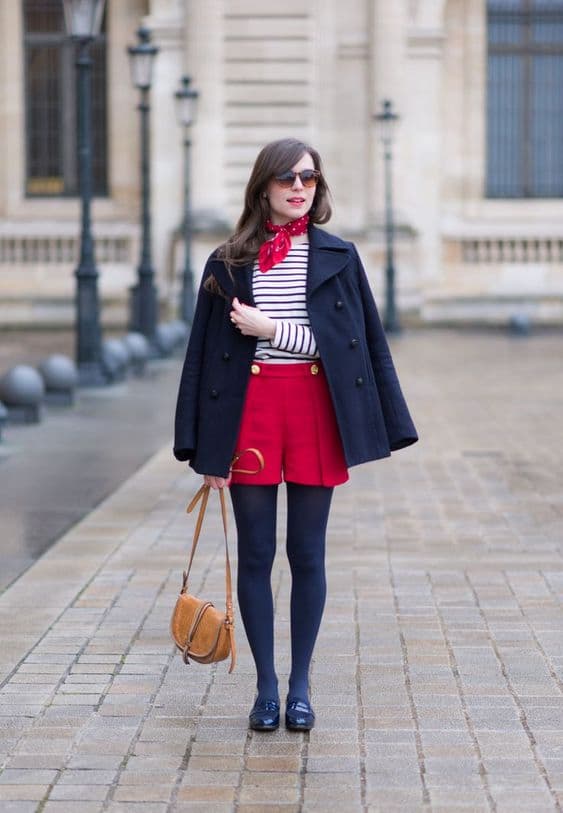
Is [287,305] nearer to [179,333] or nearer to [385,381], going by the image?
[385,381]

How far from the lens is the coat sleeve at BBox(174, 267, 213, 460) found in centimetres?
550

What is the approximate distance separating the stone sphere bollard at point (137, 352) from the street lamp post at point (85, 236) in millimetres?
1489

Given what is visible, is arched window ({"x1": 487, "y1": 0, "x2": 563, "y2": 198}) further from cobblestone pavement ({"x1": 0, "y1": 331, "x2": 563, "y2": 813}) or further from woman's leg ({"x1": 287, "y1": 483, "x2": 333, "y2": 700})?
woman's leg ({"x1": 287, "y1": 483, "x2": 333, "y2": 700})

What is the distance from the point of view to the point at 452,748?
527 centimetres

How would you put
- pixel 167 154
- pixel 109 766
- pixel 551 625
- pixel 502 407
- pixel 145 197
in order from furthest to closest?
pixel 167 154, pixel 145 197, pixel 502 407, pixel 551 625, pixel 109 766

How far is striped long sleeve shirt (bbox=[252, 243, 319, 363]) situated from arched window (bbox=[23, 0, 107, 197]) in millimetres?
30131

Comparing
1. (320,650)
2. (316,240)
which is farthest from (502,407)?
(316,240)

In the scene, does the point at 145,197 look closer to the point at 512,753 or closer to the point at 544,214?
the point at 544,214

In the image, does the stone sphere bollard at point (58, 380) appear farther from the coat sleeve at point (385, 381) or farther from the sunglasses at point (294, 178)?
the sunglasses at point (294, 178)

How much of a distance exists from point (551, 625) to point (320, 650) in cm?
101

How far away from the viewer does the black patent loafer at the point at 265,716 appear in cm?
545

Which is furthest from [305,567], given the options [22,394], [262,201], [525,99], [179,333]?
[525,99]

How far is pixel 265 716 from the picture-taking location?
5457 millimetres

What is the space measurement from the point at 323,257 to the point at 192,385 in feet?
1.80
